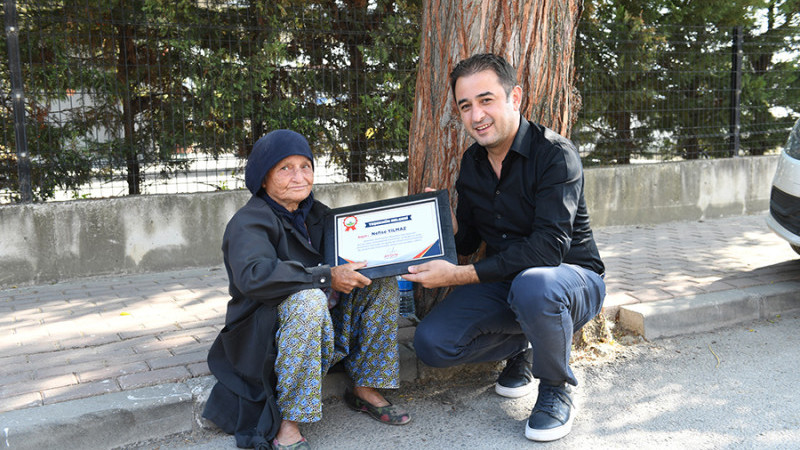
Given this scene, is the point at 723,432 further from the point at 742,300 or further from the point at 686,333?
the point at 742,300

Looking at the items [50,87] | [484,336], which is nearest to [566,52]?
[484,336]

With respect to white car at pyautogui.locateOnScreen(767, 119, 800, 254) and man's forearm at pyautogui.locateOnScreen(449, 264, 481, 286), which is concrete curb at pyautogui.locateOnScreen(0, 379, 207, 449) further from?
white car at pyautogui.locateOnScreen(767, 119, 800, 254)

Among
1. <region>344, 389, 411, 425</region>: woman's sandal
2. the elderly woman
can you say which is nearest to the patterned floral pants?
the elderly woman

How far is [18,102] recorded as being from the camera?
5891 millimetres

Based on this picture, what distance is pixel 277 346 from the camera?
2945 mm

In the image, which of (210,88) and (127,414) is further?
(210,88)

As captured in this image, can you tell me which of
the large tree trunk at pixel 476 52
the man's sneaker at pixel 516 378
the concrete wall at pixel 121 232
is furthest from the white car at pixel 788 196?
the concrete wall at pixel 121 232

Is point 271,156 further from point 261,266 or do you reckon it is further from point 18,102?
point 18,102

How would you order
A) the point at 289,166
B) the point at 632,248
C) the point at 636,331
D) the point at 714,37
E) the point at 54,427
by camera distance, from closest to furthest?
the point at 54,427 → the point at 289,166 → the point at 636,331 → the point at 632,248 → the point at 714,37

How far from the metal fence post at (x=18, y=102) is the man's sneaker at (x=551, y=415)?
4.94 meters

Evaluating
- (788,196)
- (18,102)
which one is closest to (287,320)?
(788,196)

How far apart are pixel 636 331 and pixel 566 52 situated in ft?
6.22

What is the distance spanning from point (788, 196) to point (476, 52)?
9.69ft

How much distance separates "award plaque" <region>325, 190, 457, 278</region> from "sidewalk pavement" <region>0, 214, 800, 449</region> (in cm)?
76
